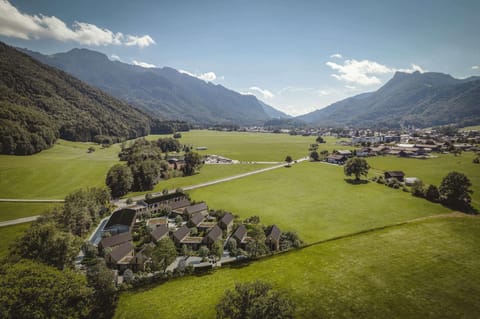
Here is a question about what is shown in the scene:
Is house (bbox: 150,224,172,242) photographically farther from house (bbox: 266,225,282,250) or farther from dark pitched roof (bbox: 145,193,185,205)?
house (bbox: 266,225,282,250)

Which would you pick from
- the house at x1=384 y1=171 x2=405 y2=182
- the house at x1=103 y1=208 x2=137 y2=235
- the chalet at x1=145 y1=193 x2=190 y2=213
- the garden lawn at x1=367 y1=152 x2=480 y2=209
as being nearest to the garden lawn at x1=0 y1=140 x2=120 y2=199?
the chalet at x1=145 y1=193 x2=190 y2=213

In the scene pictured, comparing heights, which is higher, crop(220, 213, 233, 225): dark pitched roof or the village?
crop(220, 213, 233, 225): dark pitched roof

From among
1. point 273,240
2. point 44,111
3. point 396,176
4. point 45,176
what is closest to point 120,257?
point 273,240

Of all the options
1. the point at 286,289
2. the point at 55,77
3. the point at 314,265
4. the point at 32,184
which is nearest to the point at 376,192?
the point at 314,265

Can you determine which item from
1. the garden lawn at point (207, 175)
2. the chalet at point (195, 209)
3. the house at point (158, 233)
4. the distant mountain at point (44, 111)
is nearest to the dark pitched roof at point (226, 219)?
the chalet at point (195, 209)

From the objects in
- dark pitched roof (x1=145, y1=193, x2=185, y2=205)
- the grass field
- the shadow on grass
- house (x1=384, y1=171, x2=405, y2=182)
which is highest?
house (x1=384, y1=171, x2=405, y2=182)

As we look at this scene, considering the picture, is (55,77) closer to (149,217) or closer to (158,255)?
(149,217)
